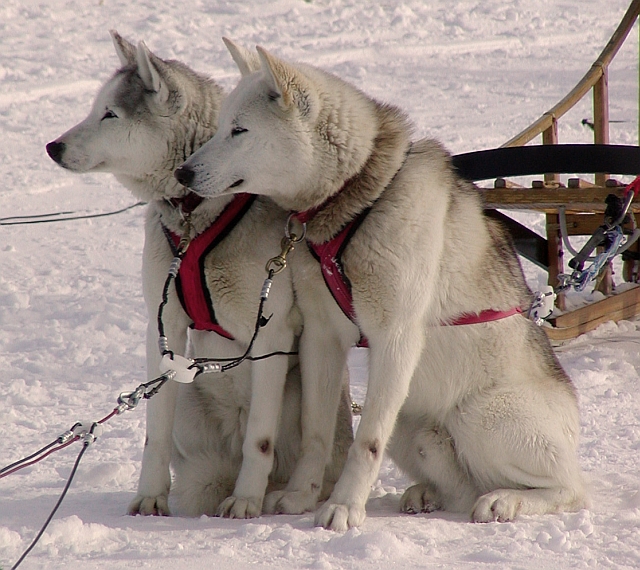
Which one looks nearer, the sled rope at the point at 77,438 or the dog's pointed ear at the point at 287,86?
the sled rope at the point at 77,438

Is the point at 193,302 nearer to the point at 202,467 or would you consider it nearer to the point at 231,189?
the point at 231,189

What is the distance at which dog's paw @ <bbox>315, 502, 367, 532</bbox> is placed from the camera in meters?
2.72

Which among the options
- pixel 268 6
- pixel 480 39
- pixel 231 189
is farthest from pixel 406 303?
pixel 268 6

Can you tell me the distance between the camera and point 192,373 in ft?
9.34

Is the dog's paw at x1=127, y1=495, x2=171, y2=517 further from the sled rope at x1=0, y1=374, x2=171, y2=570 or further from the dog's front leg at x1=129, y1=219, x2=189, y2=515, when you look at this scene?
the sled rope at x1=0, y1=374, x2=171, y2=570

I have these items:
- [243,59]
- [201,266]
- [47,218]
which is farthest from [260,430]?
[47,218]

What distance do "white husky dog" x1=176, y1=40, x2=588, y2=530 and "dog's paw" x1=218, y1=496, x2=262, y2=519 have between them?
0.29ft

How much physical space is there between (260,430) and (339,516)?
16.2 inches

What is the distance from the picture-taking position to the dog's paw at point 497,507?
114 inches

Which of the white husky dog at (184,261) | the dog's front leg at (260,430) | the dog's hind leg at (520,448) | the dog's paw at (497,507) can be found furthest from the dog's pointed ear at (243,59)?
the dog's paw at (497,507)

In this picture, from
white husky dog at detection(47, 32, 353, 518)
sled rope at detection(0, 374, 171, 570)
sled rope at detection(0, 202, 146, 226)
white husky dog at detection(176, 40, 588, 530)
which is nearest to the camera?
sled rope at detection(0, 374, 171, 570)

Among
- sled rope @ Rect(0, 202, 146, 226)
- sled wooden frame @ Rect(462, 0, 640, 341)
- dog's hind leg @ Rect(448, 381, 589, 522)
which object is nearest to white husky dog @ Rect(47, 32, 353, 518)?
dog's hind leg @ Rect(448, 381, 589, 522)

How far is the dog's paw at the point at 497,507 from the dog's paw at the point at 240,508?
68 cm

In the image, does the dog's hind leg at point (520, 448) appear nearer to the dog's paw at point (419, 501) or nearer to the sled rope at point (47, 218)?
the dog's paw at point (419, 501)
